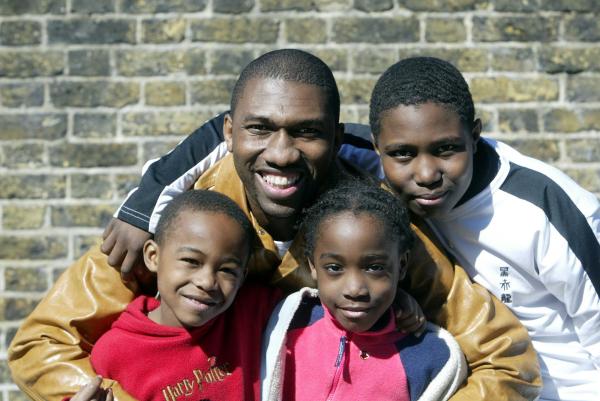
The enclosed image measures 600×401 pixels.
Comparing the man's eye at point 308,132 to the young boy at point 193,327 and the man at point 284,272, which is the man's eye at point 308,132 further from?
the young boy at point 193,327

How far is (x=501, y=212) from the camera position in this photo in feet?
9.71

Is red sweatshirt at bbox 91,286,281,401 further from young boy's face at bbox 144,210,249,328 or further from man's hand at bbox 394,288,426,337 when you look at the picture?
man's hand at bbox 394,288,426,337

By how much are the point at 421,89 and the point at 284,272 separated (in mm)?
764

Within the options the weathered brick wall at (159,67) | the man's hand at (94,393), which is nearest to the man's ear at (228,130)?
the man's hand at (94,393)

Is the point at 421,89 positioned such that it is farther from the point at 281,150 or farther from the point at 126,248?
the point at 126,248

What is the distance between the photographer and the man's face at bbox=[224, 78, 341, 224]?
9.18 feet

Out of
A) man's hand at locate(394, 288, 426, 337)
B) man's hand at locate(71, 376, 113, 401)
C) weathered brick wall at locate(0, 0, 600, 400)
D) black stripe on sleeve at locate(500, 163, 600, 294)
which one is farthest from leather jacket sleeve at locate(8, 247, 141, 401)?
weathered brick wall at locate(0, 0, 600, 400)

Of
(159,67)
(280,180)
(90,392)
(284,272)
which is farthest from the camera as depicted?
(159,67)

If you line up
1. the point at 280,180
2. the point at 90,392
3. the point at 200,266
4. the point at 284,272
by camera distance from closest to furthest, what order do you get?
the point at 90,392 < the point at 200,266 < the point at 280,180 < the point at 284,272

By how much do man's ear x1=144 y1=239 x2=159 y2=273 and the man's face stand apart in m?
0.37

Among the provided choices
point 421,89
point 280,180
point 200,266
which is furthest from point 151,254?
point 421,89

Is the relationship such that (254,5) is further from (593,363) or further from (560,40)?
(593,363)

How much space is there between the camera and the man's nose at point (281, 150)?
2.77 m

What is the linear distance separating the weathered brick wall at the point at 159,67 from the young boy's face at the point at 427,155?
1939 millimetres
